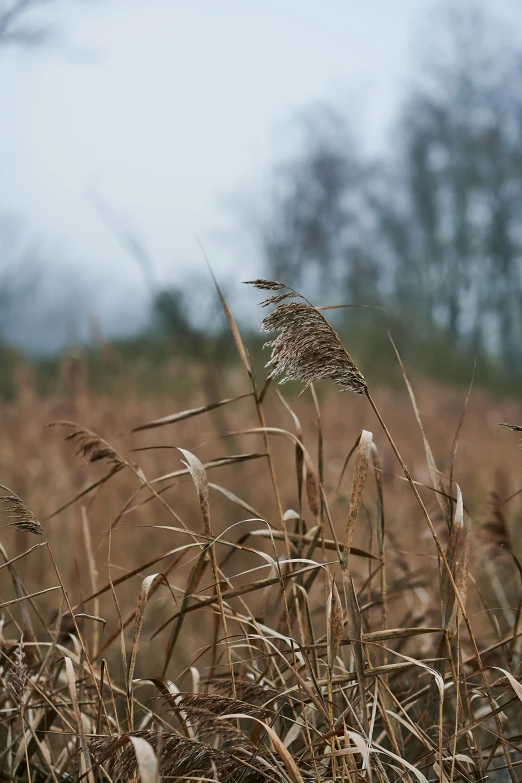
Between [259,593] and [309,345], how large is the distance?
331 cm

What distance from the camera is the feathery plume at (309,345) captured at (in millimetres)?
982

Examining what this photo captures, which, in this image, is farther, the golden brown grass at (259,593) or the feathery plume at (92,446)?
the feathery plume at (92,446)

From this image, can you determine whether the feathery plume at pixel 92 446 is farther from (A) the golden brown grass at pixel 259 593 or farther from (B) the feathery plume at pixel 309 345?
(B) the feathery plume at pixel 309 345

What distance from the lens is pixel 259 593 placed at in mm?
A: 4102

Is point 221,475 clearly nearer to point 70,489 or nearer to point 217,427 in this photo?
point 217,427

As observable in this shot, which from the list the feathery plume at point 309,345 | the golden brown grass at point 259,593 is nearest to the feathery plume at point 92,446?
the golden brown grass at point 259,593

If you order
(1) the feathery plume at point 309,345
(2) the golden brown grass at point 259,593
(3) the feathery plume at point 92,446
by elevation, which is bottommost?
(2) the golden brown grass at point 259,593

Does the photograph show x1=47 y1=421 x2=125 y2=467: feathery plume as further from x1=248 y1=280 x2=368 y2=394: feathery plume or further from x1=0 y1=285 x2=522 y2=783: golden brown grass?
x1=248 y1=280 x2=368 y2=394: feathery plume

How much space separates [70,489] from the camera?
13.3ft

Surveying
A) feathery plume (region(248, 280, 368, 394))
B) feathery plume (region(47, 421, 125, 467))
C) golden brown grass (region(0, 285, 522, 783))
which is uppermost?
feathery plume (region(248, 280, 368, 394))

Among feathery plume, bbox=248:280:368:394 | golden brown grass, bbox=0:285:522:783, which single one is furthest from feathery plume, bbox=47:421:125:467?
feathery plume, bbox=248:280:368:394

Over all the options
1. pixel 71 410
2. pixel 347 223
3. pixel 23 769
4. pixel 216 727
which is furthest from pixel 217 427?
pixel 347 223

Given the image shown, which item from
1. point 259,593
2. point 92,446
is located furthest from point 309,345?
point 259,593

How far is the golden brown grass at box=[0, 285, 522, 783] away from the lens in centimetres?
103
